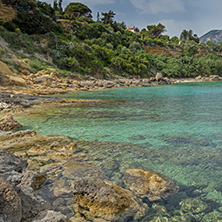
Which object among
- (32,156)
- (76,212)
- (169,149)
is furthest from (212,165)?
(32,156)

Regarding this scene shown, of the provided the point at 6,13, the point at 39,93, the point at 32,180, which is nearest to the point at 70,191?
the point at 32,180

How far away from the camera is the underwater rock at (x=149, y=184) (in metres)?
3.40

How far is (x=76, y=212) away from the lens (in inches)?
116

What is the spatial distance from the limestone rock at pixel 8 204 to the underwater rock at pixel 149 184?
203 cm

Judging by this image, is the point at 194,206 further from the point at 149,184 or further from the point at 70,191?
the point at 70,191

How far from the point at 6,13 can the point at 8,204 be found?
3990 cm

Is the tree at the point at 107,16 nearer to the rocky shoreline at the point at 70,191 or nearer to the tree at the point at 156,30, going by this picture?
the tree at the point at 156,30

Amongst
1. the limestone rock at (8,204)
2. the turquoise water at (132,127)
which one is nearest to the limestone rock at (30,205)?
the limestone rock at (8,204)

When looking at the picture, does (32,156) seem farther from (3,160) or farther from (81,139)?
(81,139)

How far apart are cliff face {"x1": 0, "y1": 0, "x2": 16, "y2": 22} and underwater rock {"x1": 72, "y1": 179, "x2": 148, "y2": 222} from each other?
3773 cm

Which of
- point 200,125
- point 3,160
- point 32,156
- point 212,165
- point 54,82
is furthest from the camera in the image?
point 54,82

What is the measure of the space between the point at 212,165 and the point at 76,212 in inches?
133

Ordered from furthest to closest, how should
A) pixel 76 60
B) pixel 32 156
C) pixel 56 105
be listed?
pixel 76 60
pixel 56 105
pixel 32 156

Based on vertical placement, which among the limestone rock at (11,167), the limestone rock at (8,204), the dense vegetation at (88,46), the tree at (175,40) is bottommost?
the limestone rock at (11,167)
